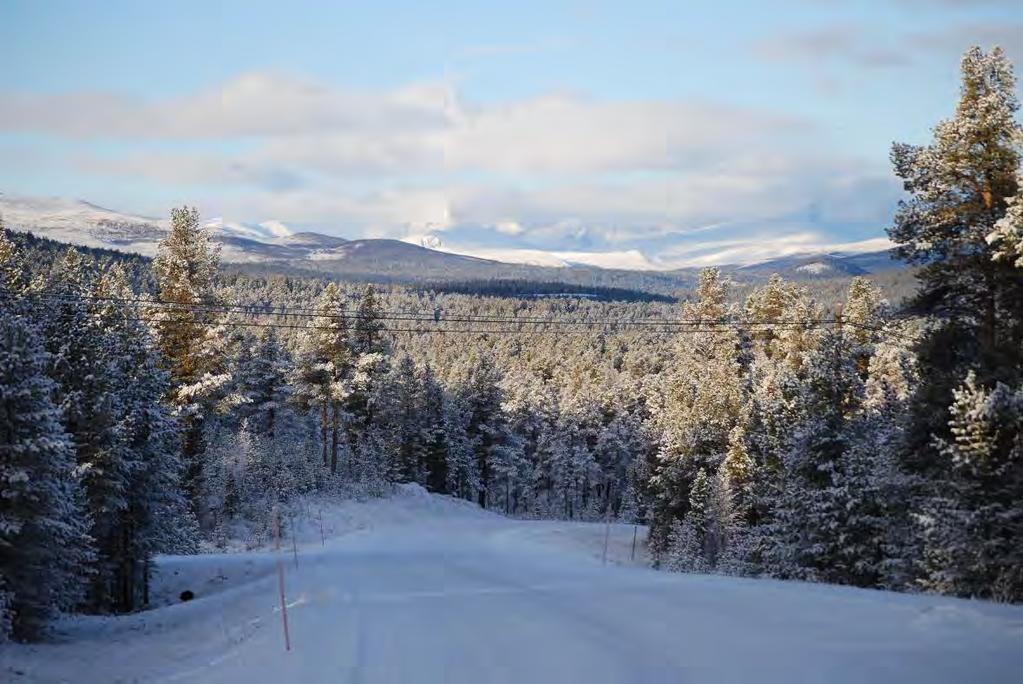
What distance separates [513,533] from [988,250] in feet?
→ 102

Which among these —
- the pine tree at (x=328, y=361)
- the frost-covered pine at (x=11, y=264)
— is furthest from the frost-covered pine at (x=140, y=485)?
the pine tree at (x=328, y=361)

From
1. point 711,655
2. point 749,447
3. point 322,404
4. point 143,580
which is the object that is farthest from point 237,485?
point 711,655

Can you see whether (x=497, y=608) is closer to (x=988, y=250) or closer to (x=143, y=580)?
(x=988, y=250)

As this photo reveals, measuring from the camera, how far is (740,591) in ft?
47.2

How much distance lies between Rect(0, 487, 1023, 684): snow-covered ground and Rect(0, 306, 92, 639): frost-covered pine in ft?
3.74

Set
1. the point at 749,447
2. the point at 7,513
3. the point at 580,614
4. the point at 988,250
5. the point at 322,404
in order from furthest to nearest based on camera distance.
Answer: the point at 322,404, the point at 749,447, the point at 988,250, the point at 7,513, the point at 580,614

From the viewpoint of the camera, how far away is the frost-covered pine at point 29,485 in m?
16.7

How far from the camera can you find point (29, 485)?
1659 centimetres

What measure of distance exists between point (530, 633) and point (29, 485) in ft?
35.3

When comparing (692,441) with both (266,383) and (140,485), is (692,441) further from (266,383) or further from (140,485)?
(266,383)

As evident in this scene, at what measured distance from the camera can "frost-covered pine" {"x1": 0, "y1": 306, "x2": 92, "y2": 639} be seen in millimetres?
16703

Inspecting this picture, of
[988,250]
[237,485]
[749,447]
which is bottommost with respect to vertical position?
[237,485]

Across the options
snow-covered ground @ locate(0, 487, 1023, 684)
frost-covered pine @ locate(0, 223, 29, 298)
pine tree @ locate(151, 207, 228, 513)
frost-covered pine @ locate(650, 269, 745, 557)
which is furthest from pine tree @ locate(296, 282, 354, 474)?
snow-covered ground @ locate(0, 487, 1023, 684)

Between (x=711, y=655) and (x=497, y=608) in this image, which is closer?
(x=711, y=655)
